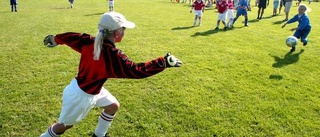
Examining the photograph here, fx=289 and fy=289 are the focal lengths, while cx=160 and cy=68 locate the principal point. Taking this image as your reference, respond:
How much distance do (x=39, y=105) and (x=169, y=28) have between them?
372 inches

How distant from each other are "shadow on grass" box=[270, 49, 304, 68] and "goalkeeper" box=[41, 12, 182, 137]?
19.7ft

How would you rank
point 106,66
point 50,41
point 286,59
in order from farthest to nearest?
point 286,59 < point 50,41 < point 106,66

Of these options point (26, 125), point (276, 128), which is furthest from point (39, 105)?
point (276, 128)

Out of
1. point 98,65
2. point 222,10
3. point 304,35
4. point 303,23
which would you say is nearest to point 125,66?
point 98,65

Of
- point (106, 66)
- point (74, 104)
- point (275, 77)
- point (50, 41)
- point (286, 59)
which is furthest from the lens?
point (286, 59)

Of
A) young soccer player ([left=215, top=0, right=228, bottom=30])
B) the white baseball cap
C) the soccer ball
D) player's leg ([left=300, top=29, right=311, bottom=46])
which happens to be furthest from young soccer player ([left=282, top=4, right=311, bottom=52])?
the white baseball cap

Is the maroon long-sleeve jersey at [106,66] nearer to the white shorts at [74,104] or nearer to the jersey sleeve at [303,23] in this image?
the white shorts at [74,104]

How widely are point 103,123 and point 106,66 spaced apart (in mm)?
1357

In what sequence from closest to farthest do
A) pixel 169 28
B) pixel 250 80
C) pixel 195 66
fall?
pixel 250 80
pixel 195 66
pixel 169 28

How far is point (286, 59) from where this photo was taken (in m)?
9.17

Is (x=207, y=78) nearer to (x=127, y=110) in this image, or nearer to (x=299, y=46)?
(x=127, y=110)

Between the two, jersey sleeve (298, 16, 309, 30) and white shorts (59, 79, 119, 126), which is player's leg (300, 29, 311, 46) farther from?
white shorts (59, 79, 119, 126)

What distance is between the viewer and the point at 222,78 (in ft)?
24.3

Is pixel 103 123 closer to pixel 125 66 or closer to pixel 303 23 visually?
pixel 125 66
